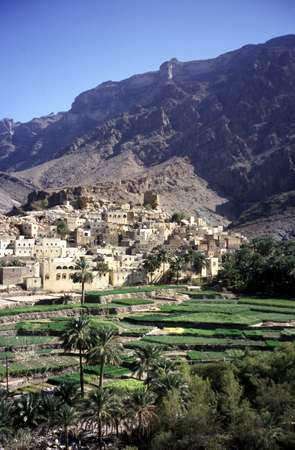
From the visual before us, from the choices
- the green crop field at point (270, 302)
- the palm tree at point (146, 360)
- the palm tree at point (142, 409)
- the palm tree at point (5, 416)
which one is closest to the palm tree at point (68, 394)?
the palm tree at point (5, 416)

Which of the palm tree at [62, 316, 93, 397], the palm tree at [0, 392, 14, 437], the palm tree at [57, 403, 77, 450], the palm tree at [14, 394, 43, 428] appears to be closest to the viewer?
the palm tree at [0, 392, 14, 437]

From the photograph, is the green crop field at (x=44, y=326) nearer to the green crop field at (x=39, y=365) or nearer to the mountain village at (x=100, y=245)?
the green crop field at (x=39, y=365)

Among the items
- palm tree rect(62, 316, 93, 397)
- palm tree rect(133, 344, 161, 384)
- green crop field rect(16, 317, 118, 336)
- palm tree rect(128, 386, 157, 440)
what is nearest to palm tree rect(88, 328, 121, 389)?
palm tree rect(62, 316, 93, 397)

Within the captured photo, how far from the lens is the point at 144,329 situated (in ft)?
165

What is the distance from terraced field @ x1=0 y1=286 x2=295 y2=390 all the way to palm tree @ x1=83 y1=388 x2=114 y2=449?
25.3 ft

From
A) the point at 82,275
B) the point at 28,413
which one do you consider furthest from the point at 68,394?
the point at 82,275

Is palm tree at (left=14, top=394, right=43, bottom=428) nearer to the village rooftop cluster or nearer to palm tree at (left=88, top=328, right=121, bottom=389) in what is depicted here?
palm tree at (left=88, top=328, right=121, bottom=389)

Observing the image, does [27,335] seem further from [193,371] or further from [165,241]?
[165,241]

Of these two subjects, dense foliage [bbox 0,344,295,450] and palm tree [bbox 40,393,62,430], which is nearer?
dense foliage [bbox 0,344,295,450]

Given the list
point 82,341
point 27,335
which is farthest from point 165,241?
point 82,341

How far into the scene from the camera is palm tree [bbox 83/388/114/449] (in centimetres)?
2655

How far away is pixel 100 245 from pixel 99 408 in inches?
2541

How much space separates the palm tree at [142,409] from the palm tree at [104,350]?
2996mm

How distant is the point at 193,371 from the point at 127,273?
137 feet
